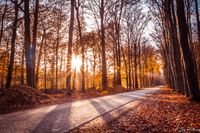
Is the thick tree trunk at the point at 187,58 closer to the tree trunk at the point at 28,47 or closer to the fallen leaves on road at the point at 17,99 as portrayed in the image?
the fallen leaves on road at the point at 17,99

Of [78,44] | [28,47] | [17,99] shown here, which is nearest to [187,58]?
[17,99]

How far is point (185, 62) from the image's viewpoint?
36.0 feet

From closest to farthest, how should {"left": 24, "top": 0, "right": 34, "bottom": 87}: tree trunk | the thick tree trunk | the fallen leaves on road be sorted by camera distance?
the fallen leaves on road
the thick tree trunk
{"left": 24, "top": 0, "right": 34, "bottom": 87}: tree trunk

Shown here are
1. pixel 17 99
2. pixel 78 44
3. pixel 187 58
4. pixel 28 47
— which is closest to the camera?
pixel 187 58

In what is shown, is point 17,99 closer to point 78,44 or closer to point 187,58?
point 187,58

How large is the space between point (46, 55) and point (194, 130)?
31.9m

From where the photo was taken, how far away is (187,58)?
1088 cm

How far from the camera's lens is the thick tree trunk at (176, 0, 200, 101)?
10.8m

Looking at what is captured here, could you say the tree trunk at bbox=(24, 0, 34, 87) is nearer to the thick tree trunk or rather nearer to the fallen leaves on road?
the fallen leaves on road

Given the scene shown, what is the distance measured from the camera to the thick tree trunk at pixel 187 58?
10.8 m

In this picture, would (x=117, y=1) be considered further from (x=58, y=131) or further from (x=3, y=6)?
(x=58, y=131)

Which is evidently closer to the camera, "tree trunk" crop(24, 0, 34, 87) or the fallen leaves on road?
the fallen leaves on road

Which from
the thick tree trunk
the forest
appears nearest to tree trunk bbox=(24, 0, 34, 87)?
the forest

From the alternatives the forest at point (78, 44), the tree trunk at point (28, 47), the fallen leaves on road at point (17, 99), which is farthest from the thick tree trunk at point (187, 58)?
the tree trunk at point (28, 47)
